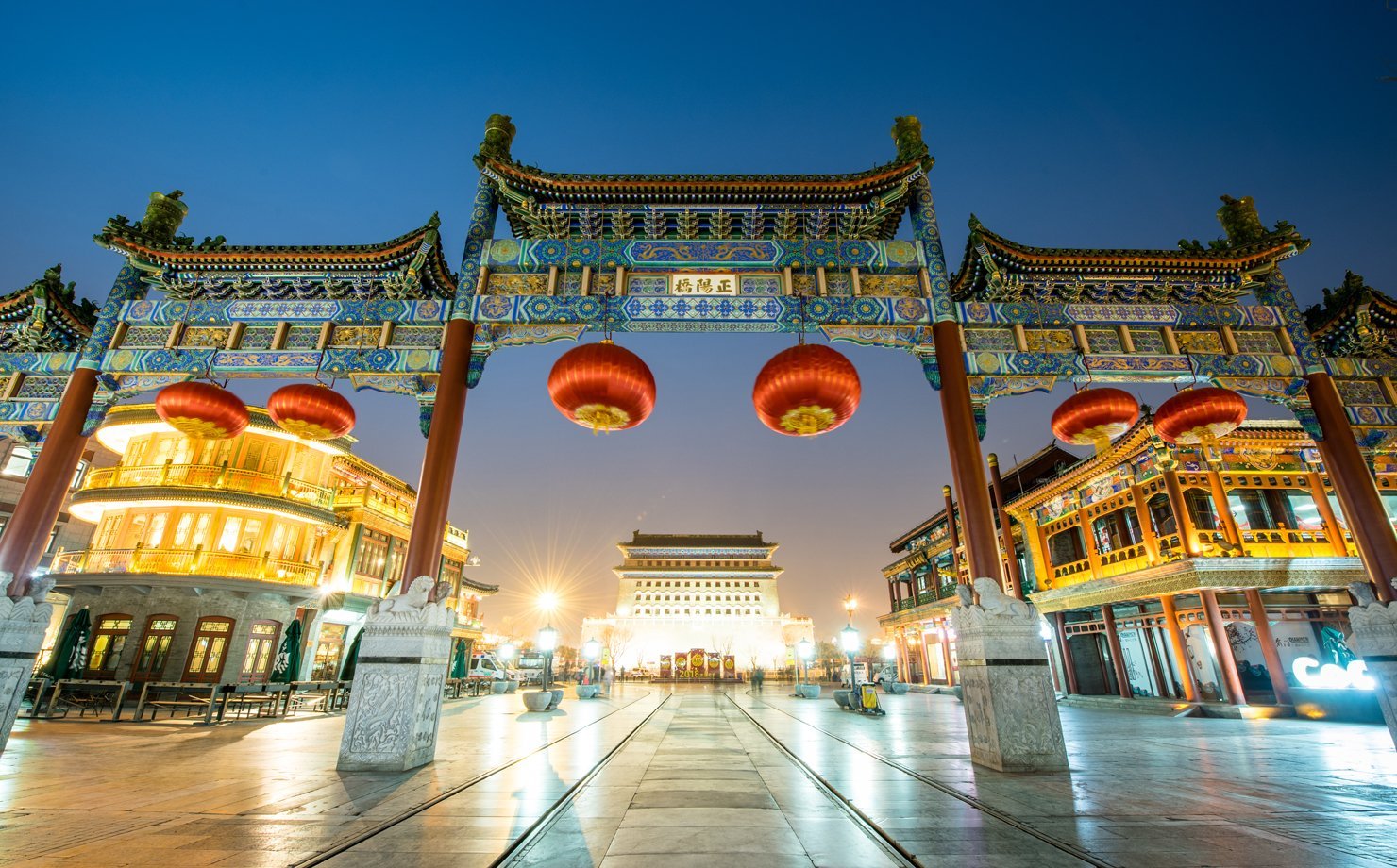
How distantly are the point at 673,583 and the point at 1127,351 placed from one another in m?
53.0

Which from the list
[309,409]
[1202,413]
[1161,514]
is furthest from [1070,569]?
[309,409]

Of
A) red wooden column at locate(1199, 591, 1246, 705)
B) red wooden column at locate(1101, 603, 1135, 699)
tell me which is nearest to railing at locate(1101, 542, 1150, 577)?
red wooden column at locate(1101, 603, 1135, 699)

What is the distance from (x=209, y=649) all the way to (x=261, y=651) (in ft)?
4.44

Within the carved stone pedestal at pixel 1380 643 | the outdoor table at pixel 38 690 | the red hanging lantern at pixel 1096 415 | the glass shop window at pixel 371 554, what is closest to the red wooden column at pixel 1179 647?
the carved stone pedestal at pixel 1380 643

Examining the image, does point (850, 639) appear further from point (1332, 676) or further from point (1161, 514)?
point (1332, 676)

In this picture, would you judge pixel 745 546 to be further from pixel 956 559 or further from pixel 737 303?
pixel 737 303

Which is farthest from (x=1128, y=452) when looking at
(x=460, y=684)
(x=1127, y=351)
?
(x=460, y=684)

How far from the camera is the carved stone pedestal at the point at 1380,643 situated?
21.2 feet

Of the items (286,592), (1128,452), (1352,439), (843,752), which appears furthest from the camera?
(286,592)

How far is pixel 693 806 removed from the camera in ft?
14.2

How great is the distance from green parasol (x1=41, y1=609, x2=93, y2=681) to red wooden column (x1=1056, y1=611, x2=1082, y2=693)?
28050 mm

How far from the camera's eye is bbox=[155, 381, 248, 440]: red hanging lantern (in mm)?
A: 6781

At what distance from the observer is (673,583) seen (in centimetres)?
5766

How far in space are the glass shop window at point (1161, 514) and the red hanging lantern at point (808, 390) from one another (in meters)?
14.4
